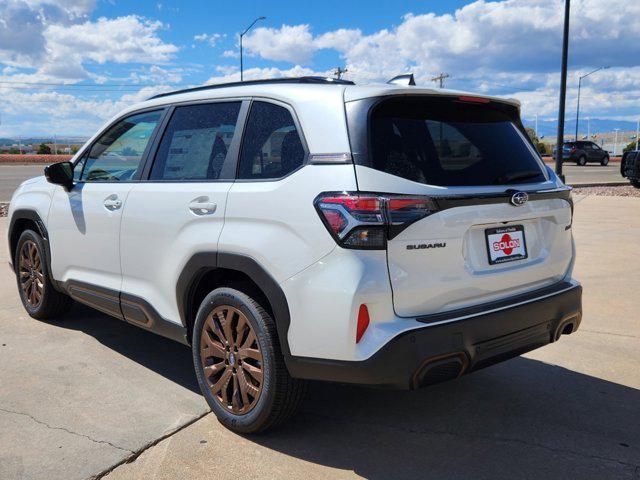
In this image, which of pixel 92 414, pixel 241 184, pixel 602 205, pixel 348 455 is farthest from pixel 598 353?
pixel 602 205

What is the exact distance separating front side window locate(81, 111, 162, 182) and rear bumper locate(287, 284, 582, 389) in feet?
6.56

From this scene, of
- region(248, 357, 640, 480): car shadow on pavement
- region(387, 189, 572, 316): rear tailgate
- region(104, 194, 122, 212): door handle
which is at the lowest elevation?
region(248, 357, 640, 480): car shadow on pavement

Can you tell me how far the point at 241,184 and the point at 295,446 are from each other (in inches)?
54.9

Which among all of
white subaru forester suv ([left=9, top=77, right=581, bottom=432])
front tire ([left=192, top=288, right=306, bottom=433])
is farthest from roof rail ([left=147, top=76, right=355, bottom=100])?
front tire ([left=192, top=288, right=306, bottom=433])

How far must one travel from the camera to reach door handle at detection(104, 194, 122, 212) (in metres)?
4.10

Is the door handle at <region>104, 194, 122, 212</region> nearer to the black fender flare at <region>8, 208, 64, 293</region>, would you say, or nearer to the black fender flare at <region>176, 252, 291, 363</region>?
the black fender flare at <region>176, 252, 291, 363</region>

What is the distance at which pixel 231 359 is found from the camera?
11.1 ft

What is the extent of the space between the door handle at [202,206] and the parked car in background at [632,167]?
1943 cm

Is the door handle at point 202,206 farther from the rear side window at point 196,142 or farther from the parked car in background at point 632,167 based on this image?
the parked car in background at point 632,167

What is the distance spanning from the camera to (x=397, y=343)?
274cm

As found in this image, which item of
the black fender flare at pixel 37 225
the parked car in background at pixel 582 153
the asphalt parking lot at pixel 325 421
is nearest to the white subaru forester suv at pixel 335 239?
the asphalt parking lot at pixel 325 421

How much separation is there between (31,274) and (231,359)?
2872mm

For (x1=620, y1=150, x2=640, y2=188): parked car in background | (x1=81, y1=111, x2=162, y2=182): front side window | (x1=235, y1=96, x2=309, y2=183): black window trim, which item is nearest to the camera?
(x1=235, y1=96, x2=309, y2=183): black window trim

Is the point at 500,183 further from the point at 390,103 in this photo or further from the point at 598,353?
the point at 598,353
